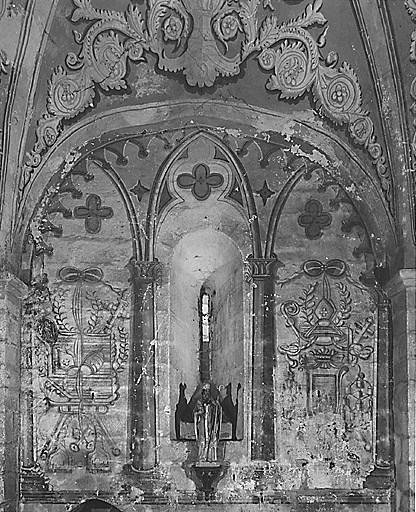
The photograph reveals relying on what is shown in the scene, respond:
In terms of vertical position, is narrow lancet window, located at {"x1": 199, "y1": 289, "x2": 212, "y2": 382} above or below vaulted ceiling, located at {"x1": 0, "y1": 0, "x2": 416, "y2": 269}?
below

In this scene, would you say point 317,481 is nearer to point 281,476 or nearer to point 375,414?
point 281,476

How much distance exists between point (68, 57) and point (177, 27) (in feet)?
3.12

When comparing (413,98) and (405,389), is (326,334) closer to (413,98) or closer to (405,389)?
(405,389)

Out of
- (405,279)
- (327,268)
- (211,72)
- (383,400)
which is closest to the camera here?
(405,279)

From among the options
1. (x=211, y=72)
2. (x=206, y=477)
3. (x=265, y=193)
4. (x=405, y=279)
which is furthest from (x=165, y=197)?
(x=206, y=477)

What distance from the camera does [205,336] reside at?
8023 millimetres

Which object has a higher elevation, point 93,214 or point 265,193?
point 265,193

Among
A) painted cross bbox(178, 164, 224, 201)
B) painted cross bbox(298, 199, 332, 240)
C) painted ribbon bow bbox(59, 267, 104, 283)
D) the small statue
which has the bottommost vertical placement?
the small statue

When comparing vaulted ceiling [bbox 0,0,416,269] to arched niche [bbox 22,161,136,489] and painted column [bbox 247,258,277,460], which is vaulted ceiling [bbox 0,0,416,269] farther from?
painted column [bbox 247,258,277,460]

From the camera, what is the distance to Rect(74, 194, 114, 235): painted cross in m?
7.77

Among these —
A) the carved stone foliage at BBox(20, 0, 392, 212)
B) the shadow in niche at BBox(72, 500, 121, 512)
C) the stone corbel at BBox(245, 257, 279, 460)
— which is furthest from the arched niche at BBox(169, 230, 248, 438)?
the carved stone foliage at BBox(20, 0, 392, 212)

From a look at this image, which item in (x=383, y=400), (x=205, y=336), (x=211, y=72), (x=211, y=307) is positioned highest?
(x=211, y=72)

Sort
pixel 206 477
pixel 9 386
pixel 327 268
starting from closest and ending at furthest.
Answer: pixel 9 386 → pixel 206 477 → pixel 327 268

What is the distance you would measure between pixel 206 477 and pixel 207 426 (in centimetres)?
42
